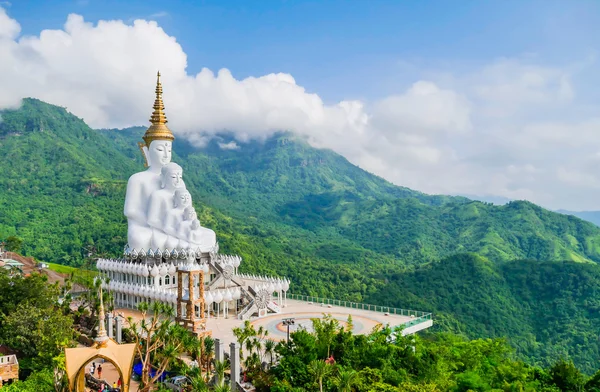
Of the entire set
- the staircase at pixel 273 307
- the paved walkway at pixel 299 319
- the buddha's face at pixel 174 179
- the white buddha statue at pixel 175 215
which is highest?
the buddha's face at pixel 174 179

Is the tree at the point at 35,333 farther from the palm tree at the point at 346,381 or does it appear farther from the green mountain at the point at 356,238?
the green mountain at the point at 356,238

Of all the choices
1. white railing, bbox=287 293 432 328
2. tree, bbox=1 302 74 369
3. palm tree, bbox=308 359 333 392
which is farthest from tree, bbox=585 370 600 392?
tree, bbox=1 302 74 369

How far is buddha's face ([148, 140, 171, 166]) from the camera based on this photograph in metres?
40.6

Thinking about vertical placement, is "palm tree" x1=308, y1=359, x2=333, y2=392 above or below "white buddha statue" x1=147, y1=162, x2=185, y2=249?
below

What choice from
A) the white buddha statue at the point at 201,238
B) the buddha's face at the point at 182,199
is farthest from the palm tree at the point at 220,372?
the buddha's face at the point at 182,199

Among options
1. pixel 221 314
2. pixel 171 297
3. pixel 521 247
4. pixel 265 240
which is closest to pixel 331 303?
pixel 221 314

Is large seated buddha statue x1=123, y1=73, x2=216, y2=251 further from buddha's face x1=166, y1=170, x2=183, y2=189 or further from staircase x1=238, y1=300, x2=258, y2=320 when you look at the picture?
staircase x1=238, y1=300, x2=258, y2=320

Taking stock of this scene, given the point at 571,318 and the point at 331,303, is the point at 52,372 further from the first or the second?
the point at 571,318

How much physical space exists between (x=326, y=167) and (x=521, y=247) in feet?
358

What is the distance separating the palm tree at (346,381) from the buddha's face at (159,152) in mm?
26770

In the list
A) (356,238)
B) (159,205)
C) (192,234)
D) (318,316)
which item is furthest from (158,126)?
(356,238)

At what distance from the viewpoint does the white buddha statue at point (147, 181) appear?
120 feet

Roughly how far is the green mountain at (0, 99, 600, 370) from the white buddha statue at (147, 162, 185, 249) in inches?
921

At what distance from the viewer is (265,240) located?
279 feet
